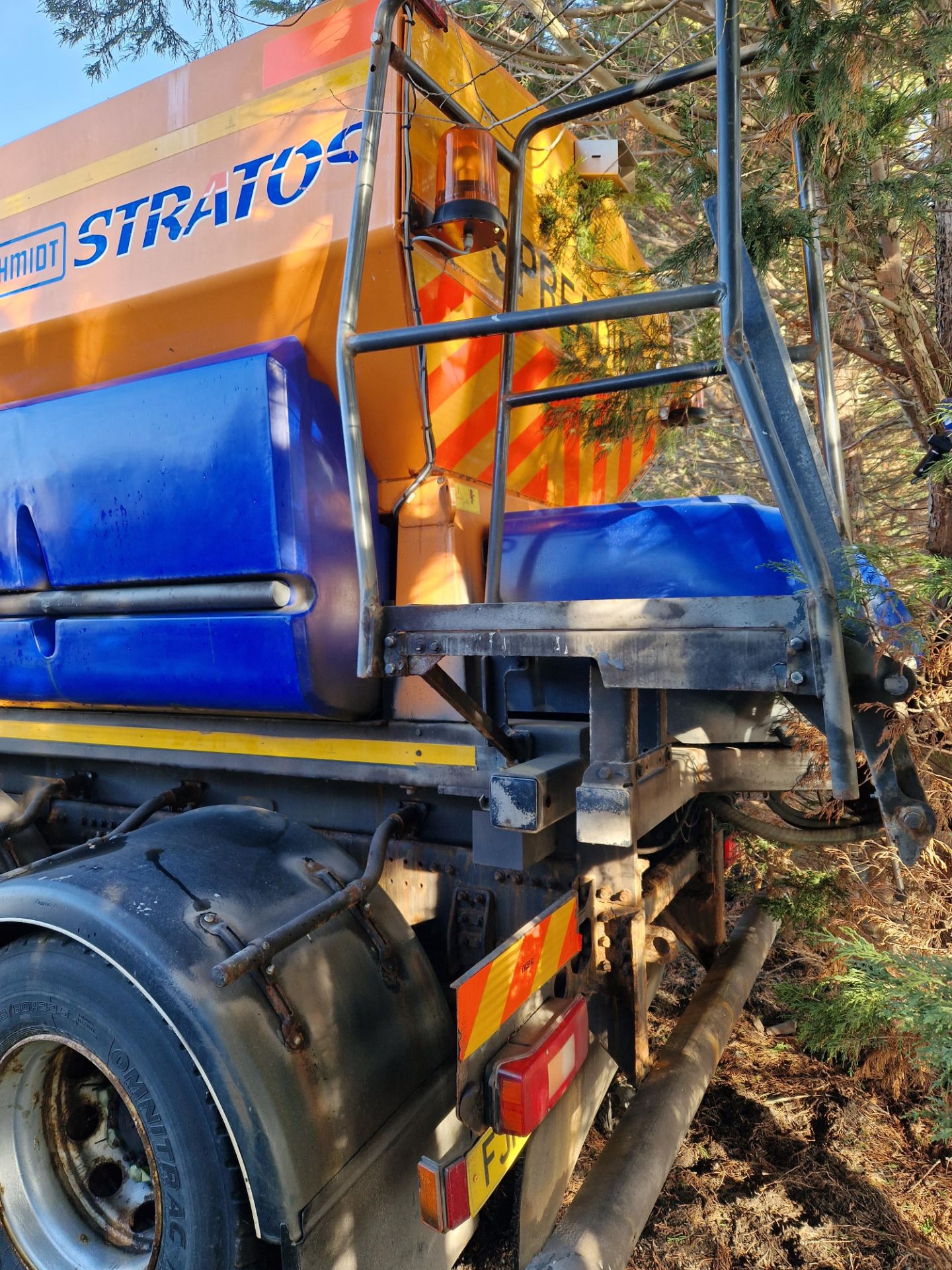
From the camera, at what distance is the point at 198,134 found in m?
2.26

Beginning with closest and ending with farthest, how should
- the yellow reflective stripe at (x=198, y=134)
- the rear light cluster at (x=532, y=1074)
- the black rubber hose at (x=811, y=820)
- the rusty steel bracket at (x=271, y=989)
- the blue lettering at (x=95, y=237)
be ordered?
the rear light cluster at (x=532, y=1074) < the rusty steel bracket at (x=271, y=989) < the yellow reflective stripe at (x=198, y=134) < the black rubber hose at (x=811, y=820) < the blue lettering at (x=95, y=237)

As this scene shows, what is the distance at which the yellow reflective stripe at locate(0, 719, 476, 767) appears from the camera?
2186mm

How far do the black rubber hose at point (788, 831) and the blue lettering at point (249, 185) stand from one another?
2064 millimetres

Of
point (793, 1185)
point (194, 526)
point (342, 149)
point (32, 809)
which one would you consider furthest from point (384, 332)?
point (793, 1185)

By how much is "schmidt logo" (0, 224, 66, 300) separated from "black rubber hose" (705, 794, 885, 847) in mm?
2468

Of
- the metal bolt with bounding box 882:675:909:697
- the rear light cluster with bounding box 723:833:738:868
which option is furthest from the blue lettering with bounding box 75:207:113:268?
the rear light cluster with bounding box 723:833:738:868

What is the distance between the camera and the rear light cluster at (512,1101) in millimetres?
1603

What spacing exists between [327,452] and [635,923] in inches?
53.3

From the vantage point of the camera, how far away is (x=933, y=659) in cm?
190

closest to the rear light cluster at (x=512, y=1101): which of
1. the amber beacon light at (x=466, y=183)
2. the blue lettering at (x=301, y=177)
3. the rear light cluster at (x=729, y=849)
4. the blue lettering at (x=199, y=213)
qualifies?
the rear light cluster at (x=729, y=849)

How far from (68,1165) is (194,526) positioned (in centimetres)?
164

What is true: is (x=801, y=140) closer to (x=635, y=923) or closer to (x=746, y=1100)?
(x=635, y=923)

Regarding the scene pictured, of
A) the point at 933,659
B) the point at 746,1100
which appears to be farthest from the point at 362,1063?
the point at 746,1100

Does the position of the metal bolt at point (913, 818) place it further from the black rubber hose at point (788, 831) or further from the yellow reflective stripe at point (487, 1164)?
the yellow reflective stripe at point (487, 1164)
